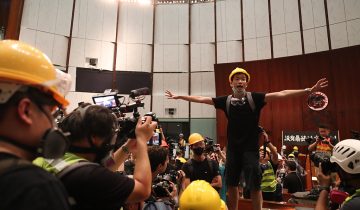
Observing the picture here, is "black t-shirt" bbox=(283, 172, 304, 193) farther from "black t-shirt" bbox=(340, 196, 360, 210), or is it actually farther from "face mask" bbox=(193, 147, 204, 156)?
"black t-shirt" bbox=(340, 196, 360, 210)

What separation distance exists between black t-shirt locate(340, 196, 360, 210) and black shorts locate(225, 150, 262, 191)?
104 cm

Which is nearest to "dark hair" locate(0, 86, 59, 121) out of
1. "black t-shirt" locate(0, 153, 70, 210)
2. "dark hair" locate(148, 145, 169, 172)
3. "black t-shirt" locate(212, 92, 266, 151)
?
"black t-shirt" locate(0, 153, 70, 210)

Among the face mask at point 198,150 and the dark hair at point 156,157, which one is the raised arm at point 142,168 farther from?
the face mask at point 198,150

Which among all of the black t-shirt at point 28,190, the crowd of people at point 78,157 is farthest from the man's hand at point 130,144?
the black t-shirt at point 28,190

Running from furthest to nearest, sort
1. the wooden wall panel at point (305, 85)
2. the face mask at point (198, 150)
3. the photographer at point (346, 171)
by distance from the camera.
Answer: the wooden wall panel at point (305, 85) < the face mask at point (198, 150) < the photographer at point (346, 171)

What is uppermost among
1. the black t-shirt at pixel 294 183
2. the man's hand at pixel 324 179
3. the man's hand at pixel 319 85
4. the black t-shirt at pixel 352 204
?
the man's hand at pixel 319 85

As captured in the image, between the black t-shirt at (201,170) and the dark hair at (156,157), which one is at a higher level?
the dark hair at (156,157)

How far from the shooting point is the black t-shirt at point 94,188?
1150 mm

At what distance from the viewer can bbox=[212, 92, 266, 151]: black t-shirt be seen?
2.87m

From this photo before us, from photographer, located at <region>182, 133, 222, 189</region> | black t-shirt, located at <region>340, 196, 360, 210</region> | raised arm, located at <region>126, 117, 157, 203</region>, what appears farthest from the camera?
photographer, located at <region>182, 133, 222, 189</region>

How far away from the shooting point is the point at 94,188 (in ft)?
3.84

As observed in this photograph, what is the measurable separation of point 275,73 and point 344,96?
2682 millimetres

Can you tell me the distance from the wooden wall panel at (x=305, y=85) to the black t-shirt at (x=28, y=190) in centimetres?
1069

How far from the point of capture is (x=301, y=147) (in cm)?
1039
